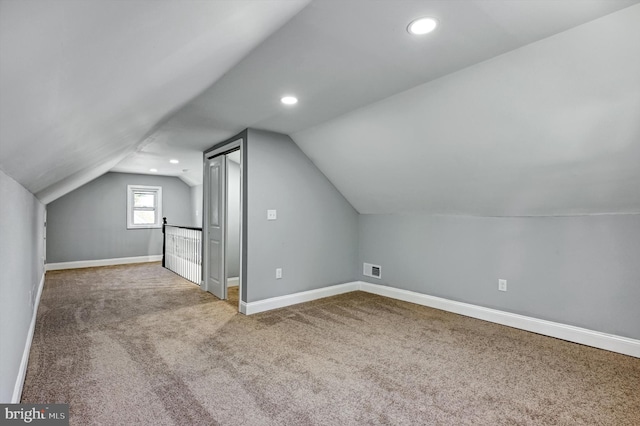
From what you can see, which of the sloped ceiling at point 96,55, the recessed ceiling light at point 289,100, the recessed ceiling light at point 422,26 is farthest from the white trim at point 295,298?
the recessed ceiling light at point 422,26

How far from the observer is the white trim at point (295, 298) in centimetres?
381

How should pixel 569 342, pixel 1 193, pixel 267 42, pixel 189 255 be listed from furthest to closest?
pixel 189 255
pixel 569 342
pixel 267 42
pixel 1 193

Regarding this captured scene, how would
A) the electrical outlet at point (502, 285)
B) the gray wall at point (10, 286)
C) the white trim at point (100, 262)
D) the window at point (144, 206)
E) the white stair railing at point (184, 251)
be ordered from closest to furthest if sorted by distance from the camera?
the gray wall at point (10, 286), the electrical outlet at point (502, 285), the white stair railing at point (184, 251), the white trim at point (100, 262), the window at point (144, 206)

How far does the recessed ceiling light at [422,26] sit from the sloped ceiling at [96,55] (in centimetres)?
66

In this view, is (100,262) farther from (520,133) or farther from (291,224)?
(520,133)

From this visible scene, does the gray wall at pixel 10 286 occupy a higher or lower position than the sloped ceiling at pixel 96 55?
lower

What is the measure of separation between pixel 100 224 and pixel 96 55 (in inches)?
307

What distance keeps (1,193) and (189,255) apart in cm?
435

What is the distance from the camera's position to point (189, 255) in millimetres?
5828

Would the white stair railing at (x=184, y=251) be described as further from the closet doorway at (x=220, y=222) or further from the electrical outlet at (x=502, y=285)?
the electrical outlet at (x=502, y=285)

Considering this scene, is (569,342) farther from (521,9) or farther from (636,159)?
(521,9)

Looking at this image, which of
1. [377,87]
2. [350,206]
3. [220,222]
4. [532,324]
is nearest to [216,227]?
[220,222]

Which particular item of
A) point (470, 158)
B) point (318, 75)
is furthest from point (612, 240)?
point (318, 75)

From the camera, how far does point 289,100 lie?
2.93 m
